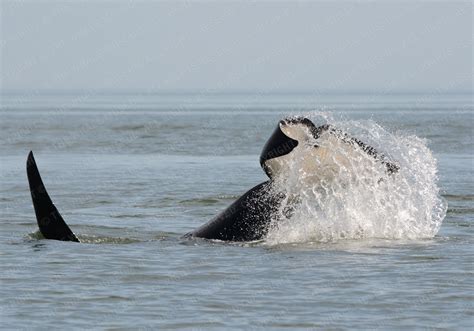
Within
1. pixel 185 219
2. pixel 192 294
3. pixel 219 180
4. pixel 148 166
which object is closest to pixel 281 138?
pixel 192 294

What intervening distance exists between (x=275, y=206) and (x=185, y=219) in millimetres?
4559

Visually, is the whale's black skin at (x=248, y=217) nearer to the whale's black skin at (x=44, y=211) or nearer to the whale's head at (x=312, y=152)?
the whale's head at (x=312, y=152)

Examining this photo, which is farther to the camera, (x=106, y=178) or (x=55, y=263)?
(x=106, y=178)

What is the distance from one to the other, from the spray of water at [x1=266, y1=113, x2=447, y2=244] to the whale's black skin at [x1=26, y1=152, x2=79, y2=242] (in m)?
2.31

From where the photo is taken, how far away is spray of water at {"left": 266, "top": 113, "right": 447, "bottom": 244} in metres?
12.3

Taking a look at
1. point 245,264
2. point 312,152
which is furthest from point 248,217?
point 312,152

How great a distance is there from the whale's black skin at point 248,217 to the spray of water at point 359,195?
0.36 ft

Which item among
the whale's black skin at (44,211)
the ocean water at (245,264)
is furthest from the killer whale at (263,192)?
the ocean water at (245,264)

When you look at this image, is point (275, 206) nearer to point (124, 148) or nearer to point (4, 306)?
point (4, 306)

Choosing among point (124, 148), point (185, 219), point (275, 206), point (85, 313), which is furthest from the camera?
point (124, 148)

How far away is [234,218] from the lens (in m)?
12.4

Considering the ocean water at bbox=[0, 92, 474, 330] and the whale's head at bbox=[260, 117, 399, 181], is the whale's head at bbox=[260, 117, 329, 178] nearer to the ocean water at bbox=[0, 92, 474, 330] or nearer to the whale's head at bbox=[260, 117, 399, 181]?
the whale's head at bbox=[260, 117, 399, 181]

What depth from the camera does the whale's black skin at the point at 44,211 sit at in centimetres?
1209

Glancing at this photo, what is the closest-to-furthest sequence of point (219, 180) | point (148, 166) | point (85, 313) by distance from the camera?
point (85, 313) → point (219, 180) → point (148, 166)
